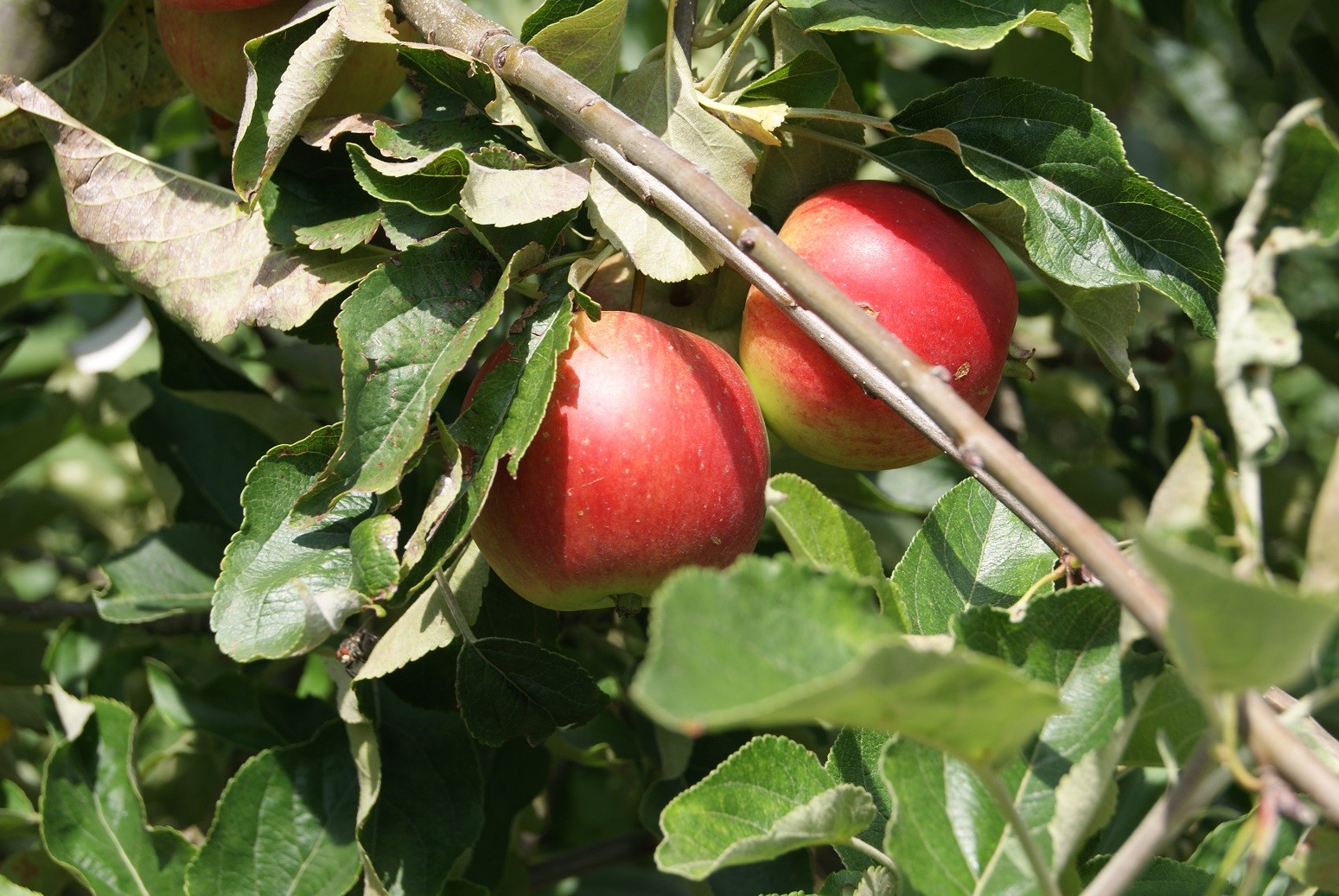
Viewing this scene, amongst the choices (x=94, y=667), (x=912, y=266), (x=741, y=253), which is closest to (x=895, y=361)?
(x=741, y=253)

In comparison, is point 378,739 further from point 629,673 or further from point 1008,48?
point 1008,48

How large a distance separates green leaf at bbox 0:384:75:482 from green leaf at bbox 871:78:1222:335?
3.77ft

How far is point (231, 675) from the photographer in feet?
4.03

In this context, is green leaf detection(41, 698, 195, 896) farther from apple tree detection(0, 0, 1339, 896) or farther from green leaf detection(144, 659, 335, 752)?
green leaf detection(144, 659, 335, 752)

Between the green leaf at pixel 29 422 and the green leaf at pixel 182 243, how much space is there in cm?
60

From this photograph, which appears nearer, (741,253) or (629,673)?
(741,253)

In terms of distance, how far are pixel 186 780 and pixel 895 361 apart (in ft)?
3.79

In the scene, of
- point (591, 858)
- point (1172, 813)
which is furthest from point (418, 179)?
point (591, 858)

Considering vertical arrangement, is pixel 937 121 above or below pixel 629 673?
above

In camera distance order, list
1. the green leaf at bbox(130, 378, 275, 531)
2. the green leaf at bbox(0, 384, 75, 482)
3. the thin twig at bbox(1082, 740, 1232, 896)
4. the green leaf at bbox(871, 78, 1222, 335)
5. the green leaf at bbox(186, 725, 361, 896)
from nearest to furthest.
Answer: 1. the thin twig at bbox(1082, 740, 1232, 896)
2. the green leaf at bbox(871, 78, 1222, 335)
3. the green leaf at bbox(186, 725, 361, 896)
4. the green leaf at bbox(130, 378, 275, 531)
5. the green leaf at bbox(0, 384, 75, 482)

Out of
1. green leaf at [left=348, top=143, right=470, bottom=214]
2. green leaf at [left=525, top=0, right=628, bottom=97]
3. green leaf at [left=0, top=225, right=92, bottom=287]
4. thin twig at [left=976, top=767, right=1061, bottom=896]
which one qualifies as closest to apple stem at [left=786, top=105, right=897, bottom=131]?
green leaf at [left=525, top=0, right=628, bottom=97]

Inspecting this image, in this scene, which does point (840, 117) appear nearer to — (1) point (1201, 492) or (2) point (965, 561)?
(2) point (965, 561)

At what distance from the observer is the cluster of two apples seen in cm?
81

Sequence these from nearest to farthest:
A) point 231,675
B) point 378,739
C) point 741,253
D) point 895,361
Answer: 1. point 895,361
2. point 741,253
3. point 378,739
4. point 231,675
